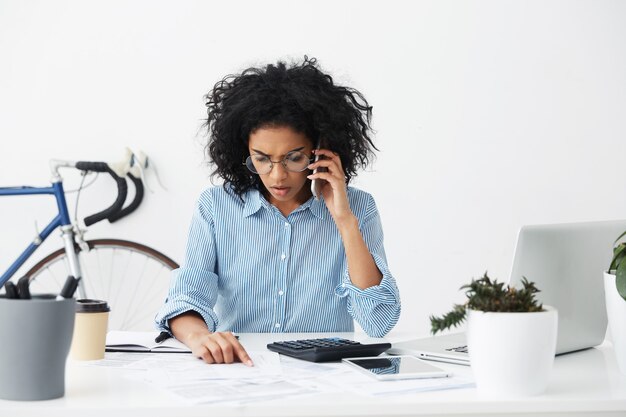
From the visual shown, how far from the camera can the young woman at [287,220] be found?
5.80 ft

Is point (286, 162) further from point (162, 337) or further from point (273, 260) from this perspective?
point (162, 337)

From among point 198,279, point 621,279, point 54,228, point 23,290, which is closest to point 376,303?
point 198,279

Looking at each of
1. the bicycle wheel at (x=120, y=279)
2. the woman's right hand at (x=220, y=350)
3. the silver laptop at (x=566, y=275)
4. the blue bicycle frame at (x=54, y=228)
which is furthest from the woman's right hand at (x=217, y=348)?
the bicycle wheel at (x=120, y=279)

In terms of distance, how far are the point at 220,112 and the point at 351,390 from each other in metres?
1.06

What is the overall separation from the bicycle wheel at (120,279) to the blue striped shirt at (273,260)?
1386 millimetres

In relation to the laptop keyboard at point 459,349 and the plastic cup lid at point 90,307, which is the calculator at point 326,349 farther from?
the plastic cup lid at point 90,307

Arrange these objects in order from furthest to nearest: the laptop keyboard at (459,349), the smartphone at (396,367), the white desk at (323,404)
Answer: the laptop keyboard at (459,349), the smartphone at (396,367), the white desk at (323,404)

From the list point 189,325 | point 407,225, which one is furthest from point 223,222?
point 407,225

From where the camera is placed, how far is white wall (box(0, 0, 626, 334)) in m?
3.25

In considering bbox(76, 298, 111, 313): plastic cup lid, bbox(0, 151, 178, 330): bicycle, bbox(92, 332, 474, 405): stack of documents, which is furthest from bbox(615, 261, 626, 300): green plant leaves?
bbox(0, 151, 178, 330): bicycle

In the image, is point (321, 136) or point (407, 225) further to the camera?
point (407, 225)

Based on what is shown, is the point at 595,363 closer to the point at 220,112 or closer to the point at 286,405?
the point at 286,405

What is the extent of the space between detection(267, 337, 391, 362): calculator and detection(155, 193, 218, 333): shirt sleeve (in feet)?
0.82

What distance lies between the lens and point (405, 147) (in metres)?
3.27
